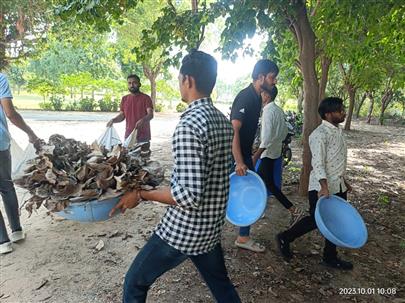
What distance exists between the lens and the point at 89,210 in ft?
6.73

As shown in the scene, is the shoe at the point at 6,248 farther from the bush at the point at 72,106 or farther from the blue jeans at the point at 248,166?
the bush at the point at 72,106

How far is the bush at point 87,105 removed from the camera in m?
23.4

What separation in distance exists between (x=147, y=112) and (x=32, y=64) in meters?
44.2

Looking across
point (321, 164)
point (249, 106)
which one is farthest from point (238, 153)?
point (321, 164)

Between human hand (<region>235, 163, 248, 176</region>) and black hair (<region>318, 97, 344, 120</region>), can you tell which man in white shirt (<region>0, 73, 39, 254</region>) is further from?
black hair (<region>318, 97, 344, 120</region>)

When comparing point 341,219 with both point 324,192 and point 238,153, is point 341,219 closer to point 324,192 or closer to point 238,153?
point 324,192

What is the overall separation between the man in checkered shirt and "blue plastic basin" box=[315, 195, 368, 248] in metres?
1.51

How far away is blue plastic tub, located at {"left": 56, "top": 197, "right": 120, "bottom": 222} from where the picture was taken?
2021mm

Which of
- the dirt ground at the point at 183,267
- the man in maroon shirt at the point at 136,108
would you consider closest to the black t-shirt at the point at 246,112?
the dirt ground at the point at 183,267

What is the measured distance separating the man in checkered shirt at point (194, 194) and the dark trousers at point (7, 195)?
7.19 feet

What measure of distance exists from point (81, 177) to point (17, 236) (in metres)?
2.06

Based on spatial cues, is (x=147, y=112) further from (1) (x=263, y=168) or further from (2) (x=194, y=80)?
(2) (x=194, y=80)

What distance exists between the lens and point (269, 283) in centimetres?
298

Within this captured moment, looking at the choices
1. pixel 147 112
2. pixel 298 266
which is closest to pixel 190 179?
pixel 298 266
